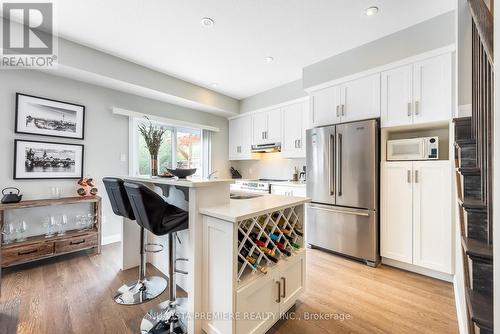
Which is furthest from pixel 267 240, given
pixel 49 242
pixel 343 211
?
pixel 49 242

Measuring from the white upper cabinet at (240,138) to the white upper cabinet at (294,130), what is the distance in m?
0.92

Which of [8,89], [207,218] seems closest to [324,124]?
[207,218]

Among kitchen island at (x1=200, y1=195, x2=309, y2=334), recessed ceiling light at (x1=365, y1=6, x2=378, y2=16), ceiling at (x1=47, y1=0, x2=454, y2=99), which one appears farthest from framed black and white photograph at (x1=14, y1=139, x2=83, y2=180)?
recessed ceiling light at (x1=365, y1=6, x2=378, y2=16)

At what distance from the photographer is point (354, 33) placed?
2525 mm

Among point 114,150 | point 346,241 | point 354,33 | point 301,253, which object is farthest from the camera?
point 114,150

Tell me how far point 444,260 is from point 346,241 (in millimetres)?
947

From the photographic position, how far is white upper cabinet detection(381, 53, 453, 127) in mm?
2209

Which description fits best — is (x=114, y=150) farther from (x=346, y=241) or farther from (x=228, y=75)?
(x=346, y=241)

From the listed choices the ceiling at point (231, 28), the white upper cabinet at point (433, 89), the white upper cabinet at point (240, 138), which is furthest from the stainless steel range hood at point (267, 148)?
the white upper cabinet at point (433, 89)

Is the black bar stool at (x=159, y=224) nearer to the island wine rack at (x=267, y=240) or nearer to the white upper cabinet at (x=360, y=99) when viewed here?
the island wine rack at (x=267, y=240)

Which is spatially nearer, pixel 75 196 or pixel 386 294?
pixel 386 294

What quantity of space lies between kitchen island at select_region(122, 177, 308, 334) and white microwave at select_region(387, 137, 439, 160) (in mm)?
1590

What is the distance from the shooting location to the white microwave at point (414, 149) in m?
2.32

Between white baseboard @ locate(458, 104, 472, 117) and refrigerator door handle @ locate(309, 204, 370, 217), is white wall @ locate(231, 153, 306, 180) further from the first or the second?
white baseboard @ locate(458, 104, 472, 117)
